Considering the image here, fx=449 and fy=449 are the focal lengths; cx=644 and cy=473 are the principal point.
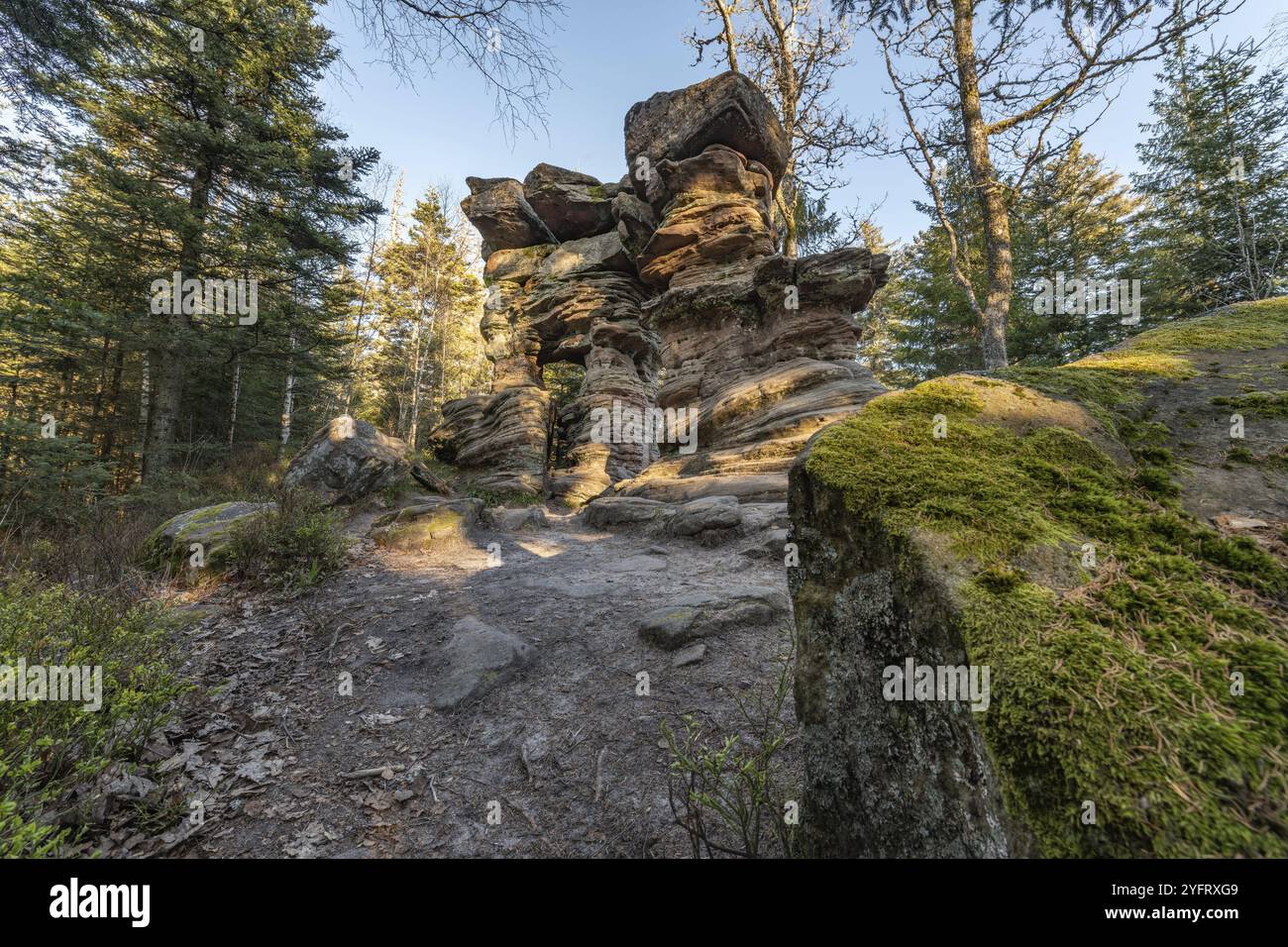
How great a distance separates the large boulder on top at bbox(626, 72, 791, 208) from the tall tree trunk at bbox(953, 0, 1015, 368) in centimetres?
577

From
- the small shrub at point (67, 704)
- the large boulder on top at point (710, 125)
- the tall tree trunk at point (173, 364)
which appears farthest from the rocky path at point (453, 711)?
the large boulder on top at point (710, 125)

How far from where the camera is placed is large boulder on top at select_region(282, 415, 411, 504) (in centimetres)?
1013

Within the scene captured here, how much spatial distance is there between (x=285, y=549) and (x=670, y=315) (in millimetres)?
12600

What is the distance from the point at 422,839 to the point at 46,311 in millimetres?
14604

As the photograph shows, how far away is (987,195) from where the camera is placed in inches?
468

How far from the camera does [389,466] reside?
36.6 ft

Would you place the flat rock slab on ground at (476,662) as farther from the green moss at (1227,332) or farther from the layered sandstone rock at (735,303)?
the layered sandstone rock at (735,303)

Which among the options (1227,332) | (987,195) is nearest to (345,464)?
(1227,332)

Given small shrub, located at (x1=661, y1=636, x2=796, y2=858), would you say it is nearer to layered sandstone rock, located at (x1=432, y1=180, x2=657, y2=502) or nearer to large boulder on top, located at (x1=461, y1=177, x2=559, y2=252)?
layered sandstone rock, located at (x1=432, y1=180, x2=657, y2=502)

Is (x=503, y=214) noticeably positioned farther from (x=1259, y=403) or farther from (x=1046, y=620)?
(x=1046, y=620)

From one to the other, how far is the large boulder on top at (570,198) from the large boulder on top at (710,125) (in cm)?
473

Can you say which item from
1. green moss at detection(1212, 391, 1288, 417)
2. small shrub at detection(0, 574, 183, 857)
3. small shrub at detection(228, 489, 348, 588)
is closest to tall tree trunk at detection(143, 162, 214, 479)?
small shrub at detection(228, 489, 348, 588)

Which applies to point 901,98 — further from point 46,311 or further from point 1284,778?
point 46,311
